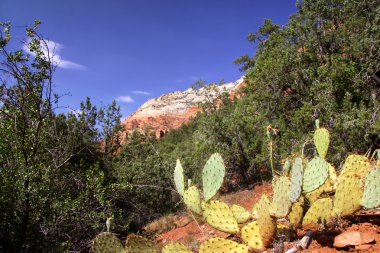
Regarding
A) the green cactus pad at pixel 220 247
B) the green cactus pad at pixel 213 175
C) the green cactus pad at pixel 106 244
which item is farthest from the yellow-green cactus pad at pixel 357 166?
the green cactus pad at pixel 106 244

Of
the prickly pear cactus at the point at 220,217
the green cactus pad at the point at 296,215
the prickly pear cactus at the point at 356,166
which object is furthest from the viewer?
the prickly pear cactus at the point at 356,166

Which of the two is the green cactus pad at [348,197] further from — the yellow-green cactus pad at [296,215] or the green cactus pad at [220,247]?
the green cactus pad at [220,247]

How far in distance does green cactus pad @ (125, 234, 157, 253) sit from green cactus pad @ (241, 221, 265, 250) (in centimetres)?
105

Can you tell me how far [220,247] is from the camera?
363cm

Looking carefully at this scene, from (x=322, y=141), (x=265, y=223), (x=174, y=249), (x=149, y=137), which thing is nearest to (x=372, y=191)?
(x=265, y=223)

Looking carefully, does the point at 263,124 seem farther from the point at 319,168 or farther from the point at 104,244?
the point at 104,244

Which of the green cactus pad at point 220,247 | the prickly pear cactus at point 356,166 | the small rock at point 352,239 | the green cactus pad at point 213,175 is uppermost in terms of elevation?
the green cactus pad at point 213,175

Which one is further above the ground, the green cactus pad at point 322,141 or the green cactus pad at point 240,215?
the green cactus pad at point 322,141

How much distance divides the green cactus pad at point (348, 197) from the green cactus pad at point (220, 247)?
1126 mm

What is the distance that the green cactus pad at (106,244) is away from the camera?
10.2 ft

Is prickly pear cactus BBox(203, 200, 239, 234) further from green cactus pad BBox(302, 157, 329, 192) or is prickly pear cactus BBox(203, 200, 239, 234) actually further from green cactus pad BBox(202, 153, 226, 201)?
green cactus pad BBox(302, 157, 329, 192)

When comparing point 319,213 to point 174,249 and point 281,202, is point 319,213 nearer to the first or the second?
point 281,202

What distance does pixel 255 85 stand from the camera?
533 inches

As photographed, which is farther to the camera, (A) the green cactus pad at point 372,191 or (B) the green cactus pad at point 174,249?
(B) the green cactus pad at point 174,249
